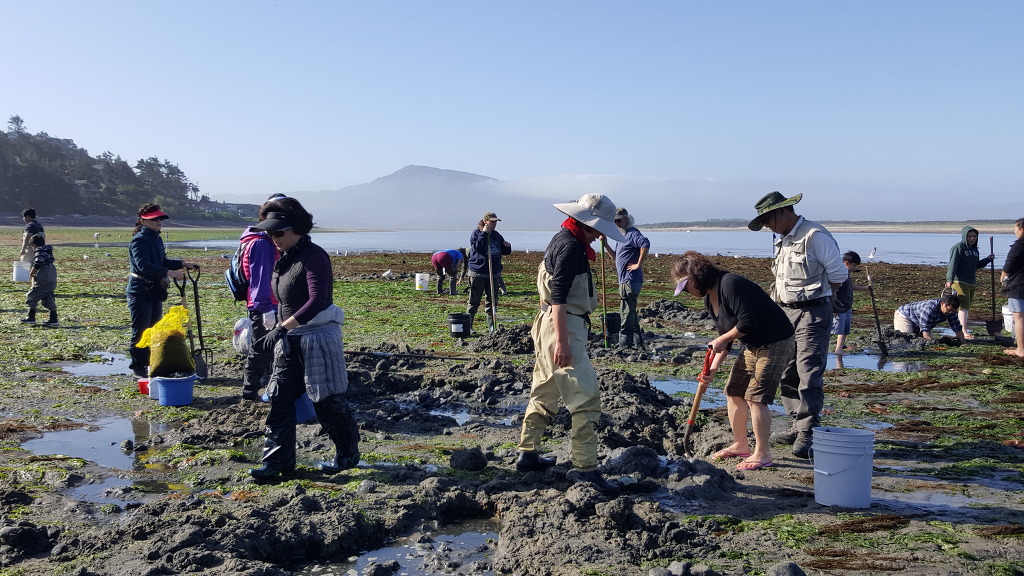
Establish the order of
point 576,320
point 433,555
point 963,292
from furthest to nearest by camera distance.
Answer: point 963,292
point 576,320
point 433,555

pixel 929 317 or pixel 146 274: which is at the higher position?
pixel 146 274

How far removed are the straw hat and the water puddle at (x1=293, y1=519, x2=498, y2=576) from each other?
2.12m

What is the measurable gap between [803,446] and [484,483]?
2693mm

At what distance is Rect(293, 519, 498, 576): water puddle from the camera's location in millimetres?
4172

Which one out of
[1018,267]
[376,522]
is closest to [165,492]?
[376,522]

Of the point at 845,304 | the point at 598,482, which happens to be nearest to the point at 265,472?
the point at 598,482

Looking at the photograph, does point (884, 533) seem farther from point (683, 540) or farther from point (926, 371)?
point (926, 371)

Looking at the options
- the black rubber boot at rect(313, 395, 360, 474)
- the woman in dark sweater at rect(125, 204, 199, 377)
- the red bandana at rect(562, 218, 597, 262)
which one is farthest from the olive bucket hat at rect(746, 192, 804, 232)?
the woman in dark sweater at rect(125, 204, 199, 377)

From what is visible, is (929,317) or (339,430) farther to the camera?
(929,317)

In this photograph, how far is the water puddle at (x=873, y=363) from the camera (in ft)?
35.8

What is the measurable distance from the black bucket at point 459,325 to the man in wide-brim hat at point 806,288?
744 centimetres

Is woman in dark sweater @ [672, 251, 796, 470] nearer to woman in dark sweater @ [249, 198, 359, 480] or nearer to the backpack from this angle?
woman in dark sweater @ [249, 198, 359, 480]

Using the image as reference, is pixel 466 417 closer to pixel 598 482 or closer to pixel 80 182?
pixel 598 482

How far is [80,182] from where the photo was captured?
3937 inches
